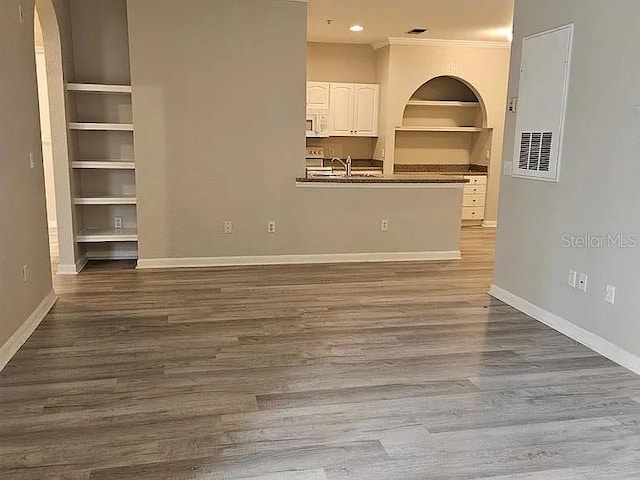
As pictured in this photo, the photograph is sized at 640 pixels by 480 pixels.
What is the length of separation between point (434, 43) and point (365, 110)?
4.32 ft

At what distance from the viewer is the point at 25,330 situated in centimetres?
365

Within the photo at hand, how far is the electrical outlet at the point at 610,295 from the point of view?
3.49m

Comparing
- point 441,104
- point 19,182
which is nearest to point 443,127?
point 441,104

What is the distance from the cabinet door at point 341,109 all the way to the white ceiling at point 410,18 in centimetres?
68

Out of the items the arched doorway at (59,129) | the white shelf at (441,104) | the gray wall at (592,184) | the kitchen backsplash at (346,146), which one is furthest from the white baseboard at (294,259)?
the white shelf at (441,104)

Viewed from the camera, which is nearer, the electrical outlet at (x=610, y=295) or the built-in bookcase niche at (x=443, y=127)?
the electrical outlet at (x=610, y=295)

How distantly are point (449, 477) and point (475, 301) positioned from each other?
2.57m

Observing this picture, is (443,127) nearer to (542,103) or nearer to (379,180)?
(379,180)

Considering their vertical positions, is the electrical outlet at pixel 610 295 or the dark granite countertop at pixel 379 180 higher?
the dark granite countertop at pixel 379 180

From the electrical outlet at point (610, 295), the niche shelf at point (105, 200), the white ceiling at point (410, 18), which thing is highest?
the white ceiling at point (410, 18)

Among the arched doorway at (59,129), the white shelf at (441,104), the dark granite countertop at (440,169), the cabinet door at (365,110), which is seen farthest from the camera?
the dark granite countertop at (440,169)

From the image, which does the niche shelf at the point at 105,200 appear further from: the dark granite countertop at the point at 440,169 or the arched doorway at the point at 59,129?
the dark granite countertop at the point at 440,169

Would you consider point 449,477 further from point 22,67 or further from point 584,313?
point 22,67

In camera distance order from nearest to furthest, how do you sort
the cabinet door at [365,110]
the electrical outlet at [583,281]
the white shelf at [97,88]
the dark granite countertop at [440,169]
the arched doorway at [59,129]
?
the electrical outlet at [583,281]
the arched doorway at [59,129]
the white shelf at [97,88]
the cabinet door at [365,110]
the dark granite countertop at [440,169]
